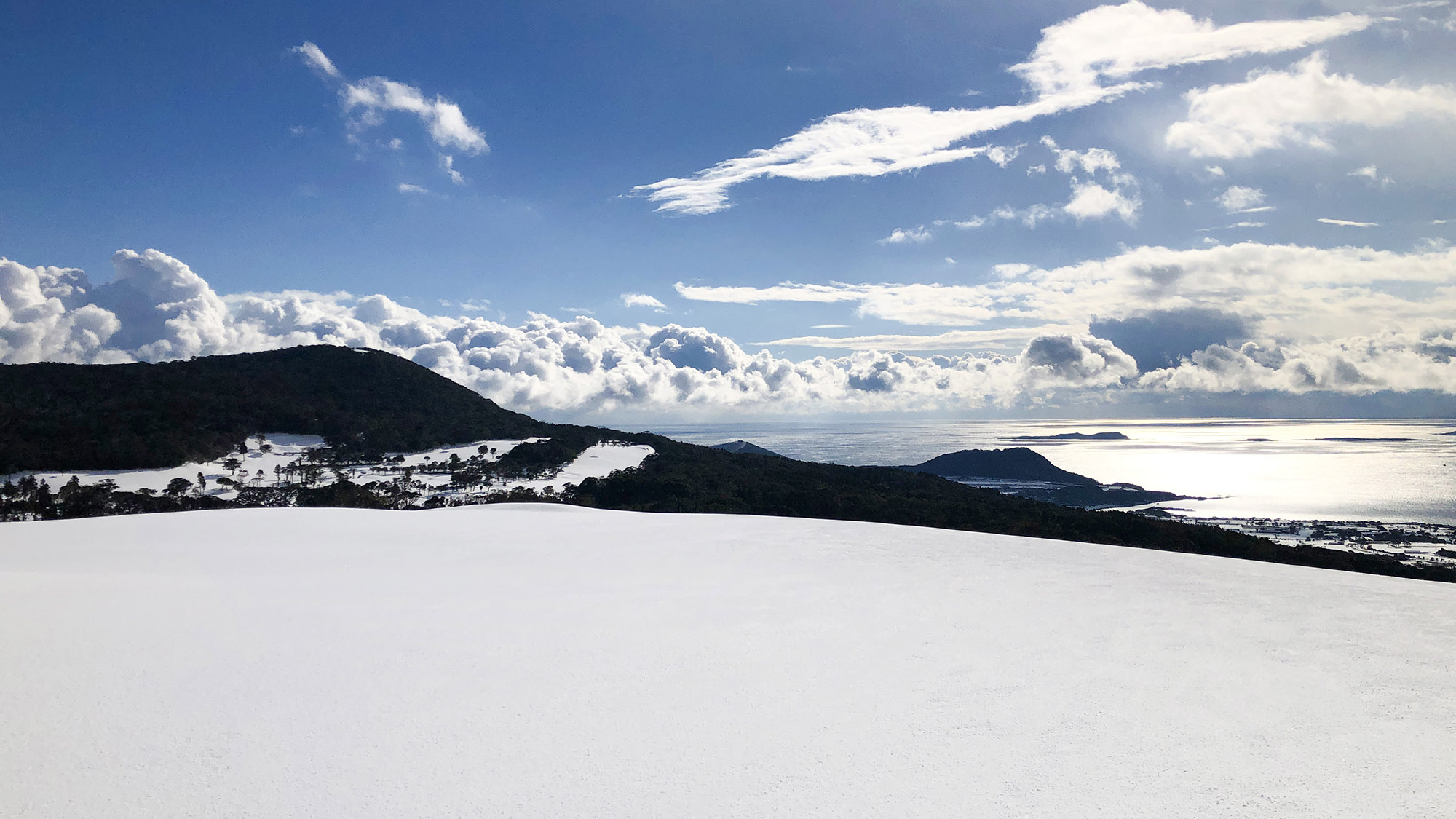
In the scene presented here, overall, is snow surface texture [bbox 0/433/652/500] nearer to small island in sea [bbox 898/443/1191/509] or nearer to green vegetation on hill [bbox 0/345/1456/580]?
green vegetation on hill [bbox 0/345/1456/580]

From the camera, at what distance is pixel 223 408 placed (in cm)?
5772

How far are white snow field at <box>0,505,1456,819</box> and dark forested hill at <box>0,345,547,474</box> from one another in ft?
151

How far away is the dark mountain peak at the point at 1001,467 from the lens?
8294 cm

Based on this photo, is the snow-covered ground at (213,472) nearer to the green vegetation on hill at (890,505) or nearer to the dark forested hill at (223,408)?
the dark forested hill at (223,408)

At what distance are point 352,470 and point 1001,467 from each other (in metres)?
74.1

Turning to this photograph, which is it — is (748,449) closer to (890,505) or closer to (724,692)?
(890,505)

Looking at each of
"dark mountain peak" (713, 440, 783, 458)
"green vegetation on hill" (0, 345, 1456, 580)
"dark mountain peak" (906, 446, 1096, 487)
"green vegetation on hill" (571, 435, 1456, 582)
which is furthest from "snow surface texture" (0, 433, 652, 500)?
"dark mountain peak" (906, 446, 1096, 487)

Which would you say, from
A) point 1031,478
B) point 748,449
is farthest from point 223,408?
point 1031,478

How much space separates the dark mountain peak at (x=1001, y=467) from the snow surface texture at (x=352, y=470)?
42.2 meters

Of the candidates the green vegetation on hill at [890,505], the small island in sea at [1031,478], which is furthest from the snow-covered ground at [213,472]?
the small island in sea at [1031,478]

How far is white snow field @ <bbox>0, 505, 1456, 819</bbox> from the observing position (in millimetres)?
3248

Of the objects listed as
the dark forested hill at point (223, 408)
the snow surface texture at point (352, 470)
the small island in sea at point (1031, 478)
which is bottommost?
the small island in sea at point (1031, 478)

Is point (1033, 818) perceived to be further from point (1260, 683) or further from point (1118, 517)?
point (1118, 517)

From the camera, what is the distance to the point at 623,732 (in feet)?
12.3
